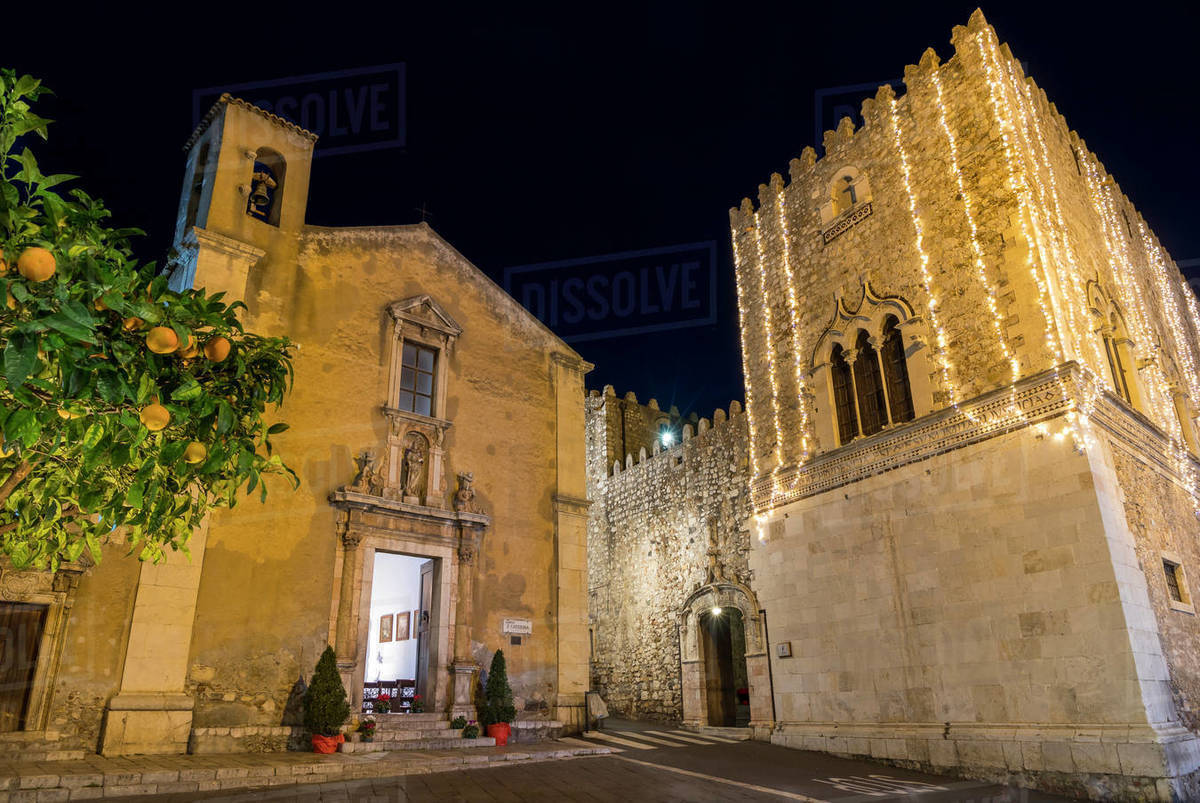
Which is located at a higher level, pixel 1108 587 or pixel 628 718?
pixel 1108 587

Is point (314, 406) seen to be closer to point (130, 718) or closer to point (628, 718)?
point (130, 718)

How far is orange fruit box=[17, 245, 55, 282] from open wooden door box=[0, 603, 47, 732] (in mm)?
7692

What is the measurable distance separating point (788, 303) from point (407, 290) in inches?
290

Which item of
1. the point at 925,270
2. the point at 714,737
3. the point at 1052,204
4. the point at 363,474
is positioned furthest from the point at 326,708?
the point at 1052,204

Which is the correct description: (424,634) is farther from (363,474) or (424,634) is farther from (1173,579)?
(1173,579)

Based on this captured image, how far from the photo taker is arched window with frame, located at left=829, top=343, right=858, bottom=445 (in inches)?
503

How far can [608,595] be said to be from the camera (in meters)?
20.4

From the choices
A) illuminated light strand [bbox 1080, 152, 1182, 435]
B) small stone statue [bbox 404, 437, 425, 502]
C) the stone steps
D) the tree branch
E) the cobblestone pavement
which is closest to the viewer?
the tree branch

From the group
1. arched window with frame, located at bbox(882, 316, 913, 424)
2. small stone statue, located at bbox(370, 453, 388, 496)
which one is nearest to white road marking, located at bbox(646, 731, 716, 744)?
arched window with frame, located at bbox(882, 316, 913, 424)

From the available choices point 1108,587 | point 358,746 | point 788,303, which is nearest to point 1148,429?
point 1108,587

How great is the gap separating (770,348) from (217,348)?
1203 cm

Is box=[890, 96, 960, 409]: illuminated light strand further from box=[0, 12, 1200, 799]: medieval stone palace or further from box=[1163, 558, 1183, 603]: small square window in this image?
box=[1163, 558, 1183, 603]: small square window

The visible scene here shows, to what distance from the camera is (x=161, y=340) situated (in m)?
3.51

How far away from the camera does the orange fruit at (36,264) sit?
311 centimetres
